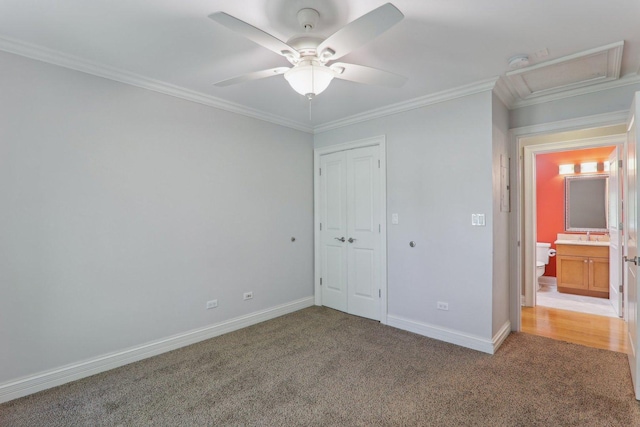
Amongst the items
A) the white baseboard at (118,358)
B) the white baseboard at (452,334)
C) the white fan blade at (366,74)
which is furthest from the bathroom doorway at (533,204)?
the white baseboard at (118,358)

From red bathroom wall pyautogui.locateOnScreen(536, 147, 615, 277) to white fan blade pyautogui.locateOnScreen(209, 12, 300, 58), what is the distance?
17.2 feet

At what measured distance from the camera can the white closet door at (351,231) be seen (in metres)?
3.79

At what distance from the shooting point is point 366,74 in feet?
6.57

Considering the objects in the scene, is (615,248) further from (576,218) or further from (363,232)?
(363,232)

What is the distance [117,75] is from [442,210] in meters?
3.15

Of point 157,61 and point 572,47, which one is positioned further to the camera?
point 157,61

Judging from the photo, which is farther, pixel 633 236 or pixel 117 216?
pixel 117 216

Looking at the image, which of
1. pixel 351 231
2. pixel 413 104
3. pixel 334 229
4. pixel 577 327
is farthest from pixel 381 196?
pixel 577 327

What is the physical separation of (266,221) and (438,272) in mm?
1985

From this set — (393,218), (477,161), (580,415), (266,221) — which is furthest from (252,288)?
(580,415)

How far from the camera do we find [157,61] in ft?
8.18

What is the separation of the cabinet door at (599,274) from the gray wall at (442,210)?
9.88 feet

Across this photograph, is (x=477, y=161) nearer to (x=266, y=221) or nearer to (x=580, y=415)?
(x=580, y=415)

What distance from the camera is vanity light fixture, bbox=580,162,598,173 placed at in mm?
5031
